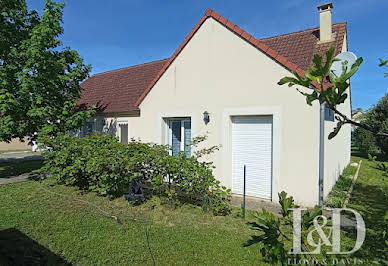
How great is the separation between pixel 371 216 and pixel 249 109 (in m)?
4.75

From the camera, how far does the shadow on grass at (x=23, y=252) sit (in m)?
4.26

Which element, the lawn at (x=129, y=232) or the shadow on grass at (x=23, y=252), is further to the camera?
the lawn at (x=129, y=232)

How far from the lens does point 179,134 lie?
416 inches

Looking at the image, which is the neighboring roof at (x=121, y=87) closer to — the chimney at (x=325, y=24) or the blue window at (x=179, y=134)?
the blue window at (x=179, y=134)

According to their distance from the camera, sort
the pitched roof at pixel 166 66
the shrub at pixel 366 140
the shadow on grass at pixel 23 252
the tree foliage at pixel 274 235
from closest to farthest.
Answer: the tree foliage at pixel 274 235 → the shadow on grass at pixel 23 252 → the pitched roof at pixel 166 66 → the shrub at pixel 366 140

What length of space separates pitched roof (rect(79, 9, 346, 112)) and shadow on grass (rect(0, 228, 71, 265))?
627cm

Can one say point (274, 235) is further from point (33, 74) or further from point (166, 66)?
point (33, 74)

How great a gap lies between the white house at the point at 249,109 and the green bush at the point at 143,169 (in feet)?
5.38

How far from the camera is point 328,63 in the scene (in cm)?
142

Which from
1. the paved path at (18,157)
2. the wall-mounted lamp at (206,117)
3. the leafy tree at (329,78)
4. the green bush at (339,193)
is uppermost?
the wall-mounted lamp at (206,117)

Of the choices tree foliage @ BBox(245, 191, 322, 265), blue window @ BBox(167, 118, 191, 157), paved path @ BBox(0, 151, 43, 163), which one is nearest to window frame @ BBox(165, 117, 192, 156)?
blue window @ BBox(167, 118, 191, 157)

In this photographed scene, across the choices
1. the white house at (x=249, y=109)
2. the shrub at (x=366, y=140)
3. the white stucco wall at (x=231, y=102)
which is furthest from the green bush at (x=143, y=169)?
the shrub at (x=366, y=140)

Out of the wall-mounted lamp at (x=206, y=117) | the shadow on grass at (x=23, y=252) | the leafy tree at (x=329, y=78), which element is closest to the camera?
the leafy tree at (x=329, y=78)

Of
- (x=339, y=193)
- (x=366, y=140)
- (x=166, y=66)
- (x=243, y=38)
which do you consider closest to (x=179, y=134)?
(x=166, y=66)
